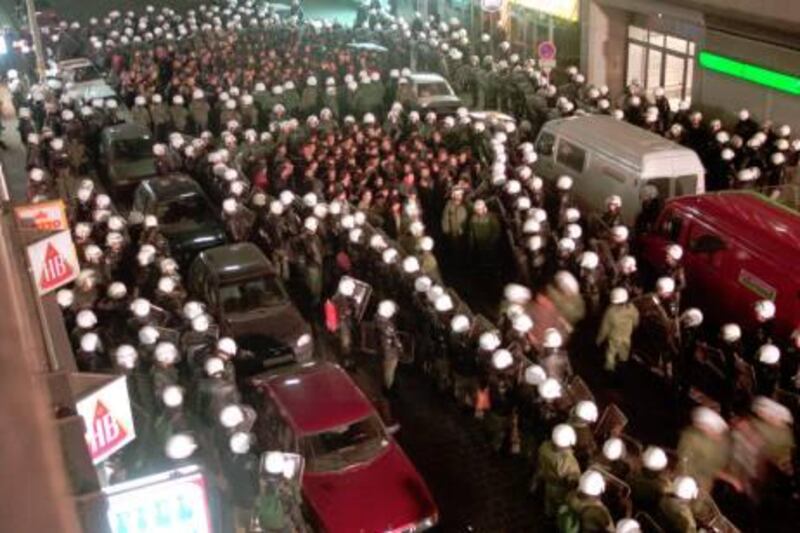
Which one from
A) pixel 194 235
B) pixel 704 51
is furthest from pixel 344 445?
pixel 704 51

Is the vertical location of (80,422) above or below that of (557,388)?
above

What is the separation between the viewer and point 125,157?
19094 mm

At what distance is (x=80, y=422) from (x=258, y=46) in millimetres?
24499

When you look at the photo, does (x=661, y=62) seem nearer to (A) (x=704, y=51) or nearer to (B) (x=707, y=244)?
(A) (x=704, y=51)

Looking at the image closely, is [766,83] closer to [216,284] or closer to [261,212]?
[261,212]

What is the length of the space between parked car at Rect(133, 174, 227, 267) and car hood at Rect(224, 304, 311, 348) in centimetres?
311

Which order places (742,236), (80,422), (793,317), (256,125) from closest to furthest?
(80,422), (793,317), (742,236), (256,125)

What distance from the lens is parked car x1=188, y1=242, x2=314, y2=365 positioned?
39.5ft

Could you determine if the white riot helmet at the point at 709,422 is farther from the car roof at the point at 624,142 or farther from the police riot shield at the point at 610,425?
the car roof at the point at 624,142

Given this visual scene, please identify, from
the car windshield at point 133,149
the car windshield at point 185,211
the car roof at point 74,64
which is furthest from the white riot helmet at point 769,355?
the car roof at point 74,64

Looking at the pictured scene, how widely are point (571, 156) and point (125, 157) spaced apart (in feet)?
28.9

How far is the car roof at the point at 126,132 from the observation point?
762 inches

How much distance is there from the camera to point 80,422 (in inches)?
148

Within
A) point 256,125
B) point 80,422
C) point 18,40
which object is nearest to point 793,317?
point 80,422
